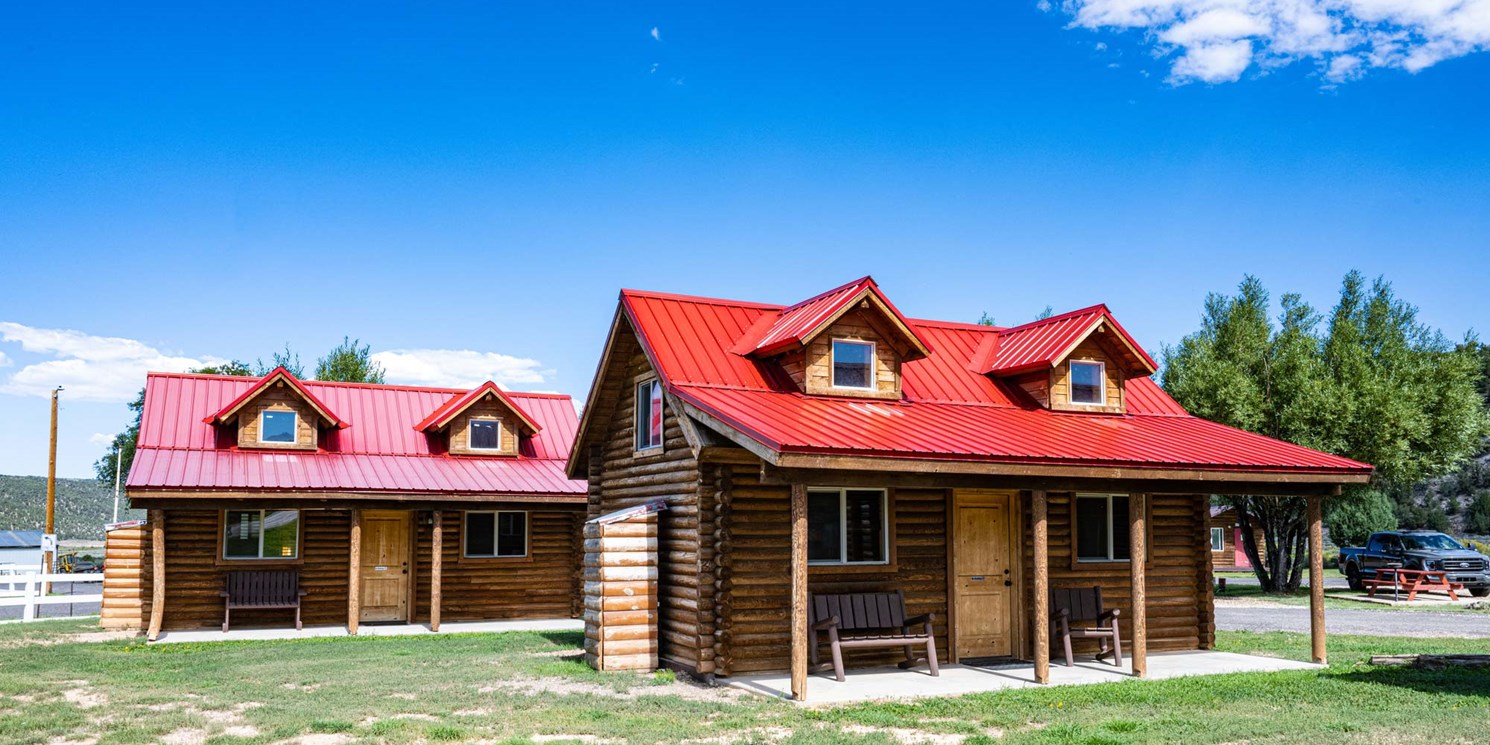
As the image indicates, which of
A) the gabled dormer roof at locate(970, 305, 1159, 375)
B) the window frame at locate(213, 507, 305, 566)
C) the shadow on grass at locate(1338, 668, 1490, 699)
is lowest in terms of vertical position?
the shadow on grass at locate(1338, 668, 1490, 699)

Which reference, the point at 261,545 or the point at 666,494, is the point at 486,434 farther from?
the point at 666,494

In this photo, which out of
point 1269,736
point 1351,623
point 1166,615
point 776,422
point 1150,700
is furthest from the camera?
point 1351,623

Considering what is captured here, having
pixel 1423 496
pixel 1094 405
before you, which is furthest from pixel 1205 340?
pixel 1423 496

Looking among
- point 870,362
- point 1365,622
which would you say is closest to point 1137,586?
point 870,362

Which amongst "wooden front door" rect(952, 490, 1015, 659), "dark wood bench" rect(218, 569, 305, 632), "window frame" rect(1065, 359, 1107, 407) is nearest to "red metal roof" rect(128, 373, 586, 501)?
"dark wood bench" rect(218, 569, 305, 632)

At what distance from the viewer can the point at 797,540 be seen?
43.5ft

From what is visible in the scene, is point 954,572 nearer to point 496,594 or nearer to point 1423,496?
point 496,594

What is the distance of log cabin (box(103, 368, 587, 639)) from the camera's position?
23000 millimetres

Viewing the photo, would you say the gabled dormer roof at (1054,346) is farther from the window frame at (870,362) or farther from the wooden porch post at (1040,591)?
the wooden porch post at (1040,591)

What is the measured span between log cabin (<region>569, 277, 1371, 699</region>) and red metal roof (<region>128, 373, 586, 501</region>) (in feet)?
18.3

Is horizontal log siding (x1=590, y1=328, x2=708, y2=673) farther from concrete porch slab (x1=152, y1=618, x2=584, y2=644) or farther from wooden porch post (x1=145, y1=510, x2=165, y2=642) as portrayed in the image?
wooden porch post (x1=145, y1=510, x2=165, y2=642)

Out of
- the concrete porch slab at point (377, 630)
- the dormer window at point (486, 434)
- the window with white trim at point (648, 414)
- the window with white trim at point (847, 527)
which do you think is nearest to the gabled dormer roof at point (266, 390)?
the dormer window at point (486, 434)

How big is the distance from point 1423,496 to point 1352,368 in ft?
209

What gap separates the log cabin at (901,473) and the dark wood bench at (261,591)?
745 centimetres
